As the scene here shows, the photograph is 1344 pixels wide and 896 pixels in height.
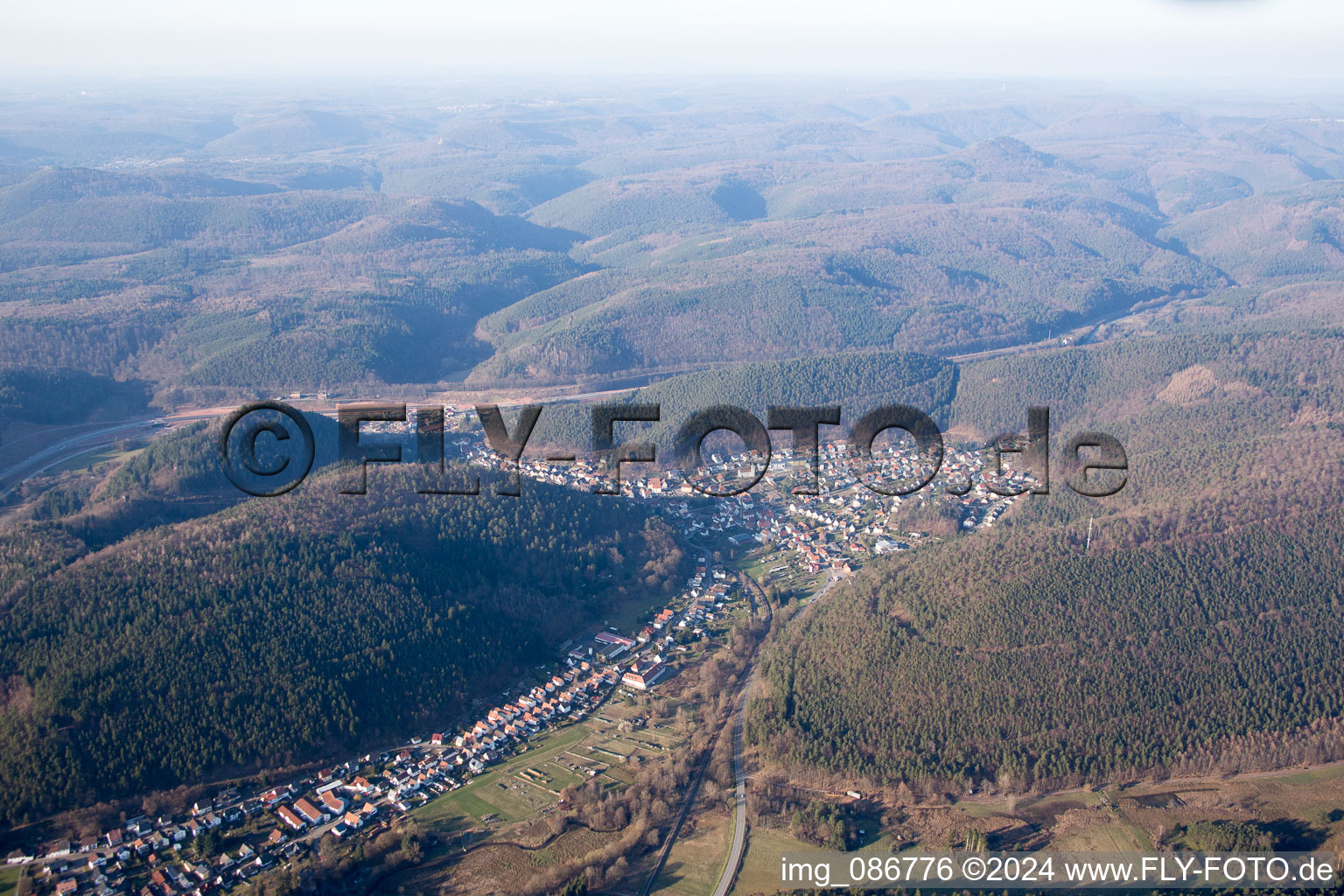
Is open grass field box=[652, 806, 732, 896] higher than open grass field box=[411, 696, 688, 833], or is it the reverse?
open grass field box=[411, 696, 688, 833]

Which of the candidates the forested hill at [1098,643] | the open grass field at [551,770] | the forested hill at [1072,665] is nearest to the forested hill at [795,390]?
the forested hill at [1098,643]

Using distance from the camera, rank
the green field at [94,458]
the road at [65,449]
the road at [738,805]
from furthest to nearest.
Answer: the green field at [94,458] → the road at [65,449] → the road at [738,805]

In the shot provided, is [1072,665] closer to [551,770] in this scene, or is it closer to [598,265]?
[551,770]

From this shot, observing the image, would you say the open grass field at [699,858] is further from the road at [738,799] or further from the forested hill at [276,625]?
the forested hill at [276,625]

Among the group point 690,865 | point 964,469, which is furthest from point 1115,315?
point 690,865

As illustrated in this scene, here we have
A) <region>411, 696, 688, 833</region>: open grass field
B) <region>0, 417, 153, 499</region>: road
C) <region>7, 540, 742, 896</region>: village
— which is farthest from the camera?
<region>0, 417, 153, 499</region>: road

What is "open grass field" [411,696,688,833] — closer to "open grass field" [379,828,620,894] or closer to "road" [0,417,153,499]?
"open grass field" [379,828,620,894]

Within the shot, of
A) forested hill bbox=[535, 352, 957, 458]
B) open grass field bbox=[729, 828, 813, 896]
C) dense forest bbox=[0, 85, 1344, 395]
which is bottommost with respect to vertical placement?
open grass field bbox=[729, 828, 813, 896]

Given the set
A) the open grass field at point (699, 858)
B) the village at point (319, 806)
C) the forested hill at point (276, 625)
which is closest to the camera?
the village at point (319, 806)

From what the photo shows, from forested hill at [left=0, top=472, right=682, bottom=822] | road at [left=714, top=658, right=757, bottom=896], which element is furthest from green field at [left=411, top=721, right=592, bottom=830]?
road at [left=714, top=658, right=757, bottom=896]
